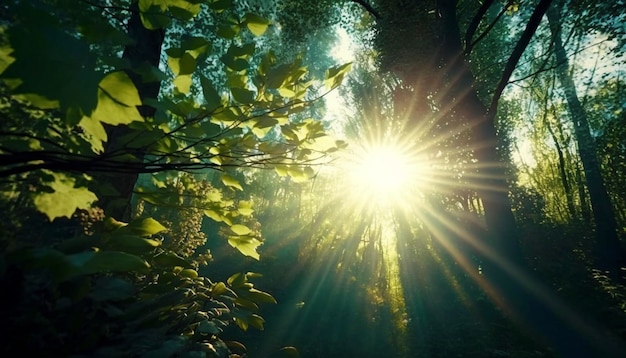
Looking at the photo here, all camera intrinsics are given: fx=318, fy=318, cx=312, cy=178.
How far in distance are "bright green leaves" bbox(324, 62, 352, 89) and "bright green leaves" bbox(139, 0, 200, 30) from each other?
41cm

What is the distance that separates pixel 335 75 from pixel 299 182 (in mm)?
1967

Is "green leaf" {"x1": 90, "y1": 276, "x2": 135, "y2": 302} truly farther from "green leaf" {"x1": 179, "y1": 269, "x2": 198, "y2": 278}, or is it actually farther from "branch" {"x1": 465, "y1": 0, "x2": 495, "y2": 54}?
"branch" {"x1": 465, "y1": 0, "x2": 495, "y2": 54}

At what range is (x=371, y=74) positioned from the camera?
1608 cm

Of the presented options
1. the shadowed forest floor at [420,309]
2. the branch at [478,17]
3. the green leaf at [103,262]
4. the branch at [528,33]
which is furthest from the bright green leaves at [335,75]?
the branch at [478,17]

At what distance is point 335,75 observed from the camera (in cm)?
99

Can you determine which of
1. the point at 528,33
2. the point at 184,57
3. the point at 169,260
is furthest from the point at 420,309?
the point at 184,57

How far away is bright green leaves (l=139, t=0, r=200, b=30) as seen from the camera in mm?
769

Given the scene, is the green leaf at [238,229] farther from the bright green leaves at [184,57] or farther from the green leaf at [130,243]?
the bright green leaves at [184,57]

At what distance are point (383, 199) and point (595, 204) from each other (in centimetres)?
805

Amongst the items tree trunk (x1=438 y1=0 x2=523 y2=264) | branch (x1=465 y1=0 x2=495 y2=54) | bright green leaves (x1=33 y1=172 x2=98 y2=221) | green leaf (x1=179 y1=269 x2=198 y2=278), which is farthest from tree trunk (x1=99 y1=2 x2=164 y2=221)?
tree trunk (x1=438 y1=0 x2=523 y2=264)

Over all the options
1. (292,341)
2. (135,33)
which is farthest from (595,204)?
(135,33)

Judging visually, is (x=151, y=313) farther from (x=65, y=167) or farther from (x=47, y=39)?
(x=47, y=39)

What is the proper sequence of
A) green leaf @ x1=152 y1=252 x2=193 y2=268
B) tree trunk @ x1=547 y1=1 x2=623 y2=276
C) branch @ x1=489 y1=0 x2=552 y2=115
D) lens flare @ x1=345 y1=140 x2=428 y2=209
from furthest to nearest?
lens flare @ x1=345 y1=140 x2=428 y2=209 < tree trunk @ x1=547 y1=1 x2=623 y2=276 < branch @ x1=489 y1=0 x2=552 y2=115 < green leaf @ x1=152 y1=252 x2=193 y2=268

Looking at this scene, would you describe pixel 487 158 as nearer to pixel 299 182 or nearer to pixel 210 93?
pixel 299 182
